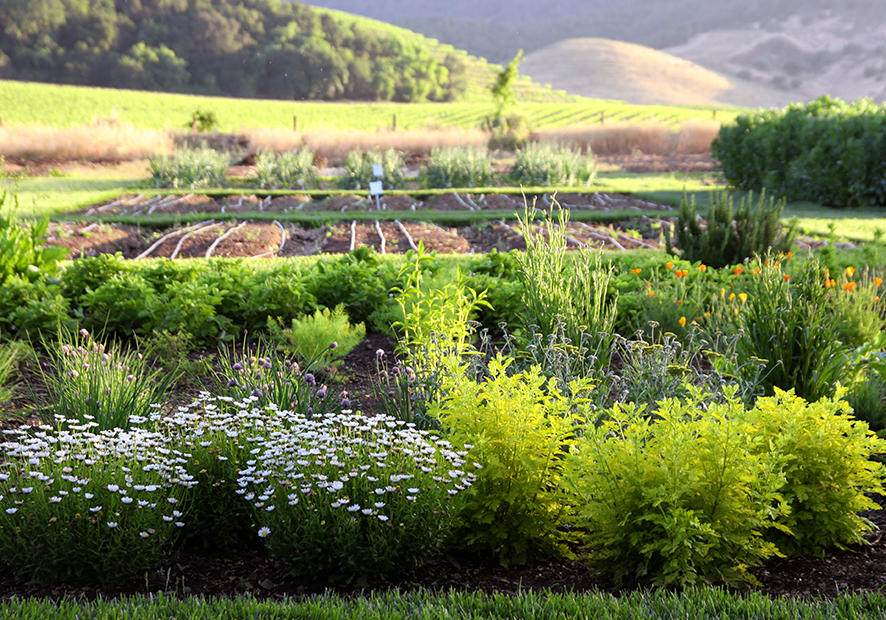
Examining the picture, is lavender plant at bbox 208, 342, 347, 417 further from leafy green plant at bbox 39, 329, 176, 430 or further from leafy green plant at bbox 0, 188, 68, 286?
leafy green plant at bbox 0, 188, 68, 286

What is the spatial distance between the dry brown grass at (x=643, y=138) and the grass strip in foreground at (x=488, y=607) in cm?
2643

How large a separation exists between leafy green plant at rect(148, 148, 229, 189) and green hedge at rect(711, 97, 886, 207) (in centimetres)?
1225

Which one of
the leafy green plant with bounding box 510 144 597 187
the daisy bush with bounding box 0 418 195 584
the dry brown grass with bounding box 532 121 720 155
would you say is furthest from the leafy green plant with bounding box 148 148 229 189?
the daisy bush with bounding box 0 418 195 584

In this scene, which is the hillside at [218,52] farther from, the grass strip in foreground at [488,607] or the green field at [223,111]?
the grass strip in foreground at [488,607]

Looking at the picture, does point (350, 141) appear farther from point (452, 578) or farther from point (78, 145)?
point (452, 578)

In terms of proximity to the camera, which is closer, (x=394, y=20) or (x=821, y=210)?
(x=821, y=210)

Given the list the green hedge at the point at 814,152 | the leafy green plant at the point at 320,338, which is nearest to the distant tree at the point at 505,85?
the green hedge at the point at 814,152

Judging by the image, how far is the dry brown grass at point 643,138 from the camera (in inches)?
1104

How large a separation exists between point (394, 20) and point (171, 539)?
182 metres

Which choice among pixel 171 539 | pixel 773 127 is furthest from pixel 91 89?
pixel 171 539

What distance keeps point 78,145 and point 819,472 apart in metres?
24.5

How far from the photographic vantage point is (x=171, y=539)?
2992 mm

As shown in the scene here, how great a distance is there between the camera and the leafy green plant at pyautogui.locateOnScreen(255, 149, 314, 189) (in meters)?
18.9

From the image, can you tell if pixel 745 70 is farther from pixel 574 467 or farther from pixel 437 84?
pixel 574 467
